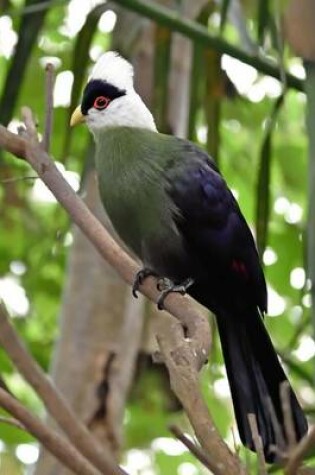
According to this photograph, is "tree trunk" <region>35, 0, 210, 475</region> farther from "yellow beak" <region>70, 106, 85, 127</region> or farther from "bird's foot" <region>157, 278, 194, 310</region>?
"bird's foot" <region>157, 278, 194, 310</region>

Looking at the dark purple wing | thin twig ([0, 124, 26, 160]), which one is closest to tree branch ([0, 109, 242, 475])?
thin twig ([0, 124, 26, 160])

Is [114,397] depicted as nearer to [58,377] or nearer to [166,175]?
[58,377]

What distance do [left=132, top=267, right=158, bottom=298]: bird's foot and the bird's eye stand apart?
12.7 inches

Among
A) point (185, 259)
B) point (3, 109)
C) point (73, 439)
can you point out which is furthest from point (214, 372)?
point (73, 439)

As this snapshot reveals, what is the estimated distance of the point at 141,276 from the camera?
157 cm

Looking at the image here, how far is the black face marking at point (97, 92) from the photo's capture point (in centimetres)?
184

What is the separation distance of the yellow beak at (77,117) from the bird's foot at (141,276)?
11.0 inches

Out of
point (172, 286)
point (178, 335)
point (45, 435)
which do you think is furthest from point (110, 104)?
point (45, 435)

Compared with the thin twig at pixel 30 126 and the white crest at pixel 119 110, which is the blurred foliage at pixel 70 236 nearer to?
the white crest at pixel 119 110

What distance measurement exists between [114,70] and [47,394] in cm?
89

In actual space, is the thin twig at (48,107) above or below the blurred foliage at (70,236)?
below

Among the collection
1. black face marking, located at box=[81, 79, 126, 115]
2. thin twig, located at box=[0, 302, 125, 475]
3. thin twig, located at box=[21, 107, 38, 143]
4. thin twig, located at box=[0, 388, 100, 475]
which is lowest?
thin twig, located at box=[0, 388, 100, 475]

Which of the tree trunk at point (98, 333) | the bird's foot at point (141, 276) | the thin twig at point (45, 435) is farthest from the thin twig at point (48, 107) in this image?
the tree trunk at point (98, 333)

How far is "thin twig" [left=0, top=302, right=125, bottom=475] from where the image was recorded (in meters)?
0.95
